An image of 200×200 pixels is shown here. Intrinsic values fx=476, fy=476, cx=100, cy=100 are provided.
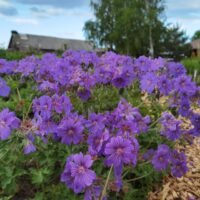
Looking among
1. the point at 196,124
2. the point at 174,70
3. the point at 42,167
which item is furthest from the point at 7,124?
the point at 174,70

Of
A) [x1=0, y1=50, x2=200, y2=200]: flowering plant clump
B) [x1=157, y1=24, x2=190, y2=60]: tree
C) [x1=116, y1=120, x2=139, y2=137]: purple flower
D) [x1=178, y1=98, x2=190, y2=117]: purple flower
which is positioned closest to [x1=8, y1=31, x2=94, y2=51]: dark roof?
[x1=157, y1=24, x2=190, y2=60]: tree

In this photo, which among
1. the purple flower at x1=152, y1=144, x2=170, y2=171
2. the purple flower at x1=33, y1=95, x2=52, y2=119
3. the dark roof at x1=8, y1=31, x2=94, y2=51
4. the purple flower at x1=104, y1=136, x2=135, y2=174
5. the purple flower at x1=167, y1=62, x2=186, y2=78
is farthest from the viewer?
the dark roof at x1=8, y1=31, x2=94, y2=51

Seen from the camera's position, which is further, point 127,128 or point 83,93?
point 83,93

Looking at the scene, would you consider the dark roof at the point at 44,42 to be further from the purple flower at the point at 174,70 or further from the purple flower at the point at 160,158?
the purple flower at the point at 160,158

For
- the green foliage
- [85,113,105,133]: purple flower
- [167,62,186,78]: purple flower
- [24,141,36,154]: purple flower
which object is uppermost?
[167,62,186,78]: purple flower

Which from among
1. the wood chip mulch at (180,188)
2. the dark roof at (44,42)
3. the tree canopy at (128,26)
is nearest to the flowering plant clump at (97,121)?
the wood chip mulch at (180,188)

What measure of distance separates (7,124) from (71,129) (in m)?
0.35

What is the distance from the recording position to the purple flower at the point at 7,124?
8.40ft

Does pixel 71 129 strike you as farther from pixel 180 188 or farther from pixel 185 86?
pixel 180 188

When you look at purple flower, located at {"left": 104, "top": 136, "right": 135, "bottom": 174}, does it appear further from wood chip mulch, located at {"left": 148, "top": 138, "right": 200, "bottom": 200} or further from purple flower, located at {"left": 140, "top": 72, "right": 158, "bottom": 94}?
wood chip mulch, located at {"left": 148, "top": 138, "right": 200, "bottom": 200}

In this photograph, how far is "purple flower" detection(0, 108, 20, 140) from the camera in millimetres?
2561

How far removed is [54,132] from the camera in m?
2.72

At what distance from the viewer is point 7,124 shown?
103 inches

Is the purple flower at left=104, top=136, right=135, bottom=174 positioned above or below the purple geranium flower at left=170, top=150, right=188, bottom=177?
above
